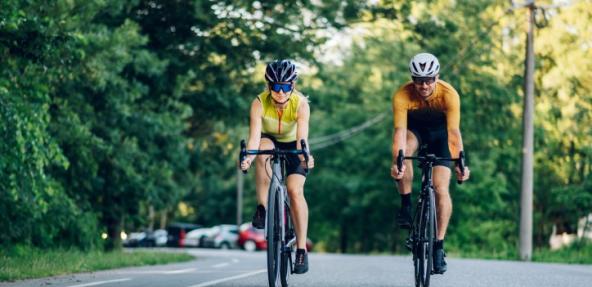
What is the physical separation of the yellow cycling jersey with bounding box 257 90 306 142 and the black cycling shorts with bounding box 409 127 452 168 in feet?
4.17

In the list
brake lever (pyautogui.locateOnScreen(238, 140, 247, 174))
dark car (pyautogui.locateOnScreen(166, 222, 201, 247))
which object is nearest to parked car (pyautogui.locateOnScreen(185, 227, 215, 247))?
dark car (pyautogui.locateOnScreen(166, 222, 201, 247))

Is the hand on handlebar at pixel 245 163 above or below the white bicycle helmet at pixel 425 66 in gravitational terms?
below

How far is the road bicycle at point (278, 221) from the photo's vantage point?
8.65 metres

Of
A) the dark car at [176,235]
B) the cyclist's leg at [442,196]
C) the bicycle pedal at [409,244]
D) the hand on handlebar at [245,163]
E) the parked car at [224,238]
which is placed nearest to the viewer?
the hand on handlebar at [245,163]

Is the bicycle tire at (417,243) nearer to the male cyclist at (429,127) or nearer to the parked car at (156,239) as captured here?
the male cyclist at (429,127)

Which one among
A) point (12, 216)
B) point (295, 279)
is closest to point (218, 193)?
point (12, 216)

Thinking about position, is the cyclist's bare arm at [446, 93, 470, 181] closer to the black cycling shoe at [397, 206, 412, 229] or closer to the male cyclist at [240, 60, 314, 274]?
the black cycling shoe at [397, 206, 412, 229]

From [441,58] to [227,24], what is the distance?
6759 millimetres

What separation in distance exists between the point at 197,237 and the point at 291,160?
46.9m

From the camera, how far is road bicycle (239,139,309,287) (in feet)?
28.4

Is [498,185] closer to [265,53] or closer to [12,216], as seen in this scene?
[265,53]

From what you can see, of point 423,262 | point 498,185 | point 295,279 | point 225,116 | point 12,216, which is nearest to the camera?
point 423,262

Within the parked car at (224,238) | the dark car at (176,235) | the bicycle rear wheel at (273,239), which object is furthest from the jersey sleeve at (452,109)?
the dark car at (176,235)

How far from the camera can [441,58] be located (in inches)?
1061
